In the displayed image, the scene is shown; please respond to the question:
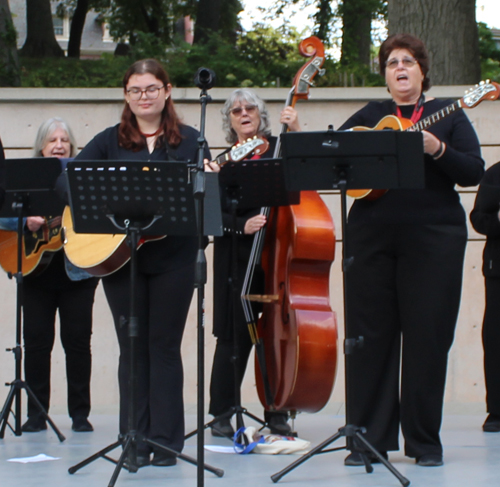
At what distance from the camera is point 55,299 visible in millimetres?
5488

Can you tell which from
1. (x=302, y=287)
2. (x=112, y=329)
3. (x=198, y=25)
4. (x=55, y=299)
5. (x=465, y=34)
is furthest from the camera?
(x=198, y=25)

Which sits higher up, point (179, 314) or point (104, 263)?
point (104, 263)

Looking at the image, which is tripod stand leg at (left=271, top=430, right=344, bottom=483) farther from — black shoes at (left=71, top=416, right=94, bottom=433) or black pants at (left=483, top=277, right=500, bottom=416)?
black shoes at (left=71, top=416, right=94, bottom=433)

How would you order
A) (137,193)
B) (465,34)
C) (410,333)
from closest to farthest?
(137,193) → (410,333) → (465,34)

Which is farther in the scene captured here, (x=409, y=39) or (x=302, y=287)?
(x=302, y=287)

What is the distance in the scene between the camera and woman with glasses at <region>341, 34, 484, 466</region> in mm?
4035

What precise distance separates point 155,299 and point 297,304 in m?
0.84

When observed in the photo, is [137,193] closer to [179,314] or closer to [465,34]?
[179,314]

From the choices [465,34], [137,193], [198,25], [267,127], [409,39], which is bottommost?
[137,193]

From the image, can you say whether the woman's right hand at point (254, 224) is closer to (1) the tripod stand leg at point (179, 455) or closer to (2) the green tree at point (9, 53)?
(1) the tripod stand leg at point (179, 455)

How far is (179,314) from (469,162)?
157 centimetres

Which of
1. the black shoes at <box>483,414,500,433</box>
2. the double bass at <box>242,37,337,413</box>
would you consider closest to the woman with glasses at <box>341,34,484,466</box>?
the double bass at <box>242,37,337,413</box>

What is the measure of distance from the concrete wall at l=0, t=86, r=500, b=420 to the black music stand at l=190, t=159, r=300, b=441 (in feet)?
6.78

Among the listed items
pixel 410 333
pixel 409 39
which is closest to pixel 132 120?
pixel 409 39
